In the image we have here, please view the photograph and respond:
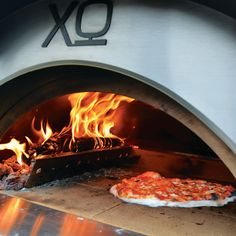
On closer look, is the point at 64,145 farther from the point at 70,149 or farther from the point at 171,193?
the point at 171,193

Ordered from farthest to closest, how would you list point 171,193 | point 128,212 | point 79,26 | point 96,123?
point 96,123, point 171,193, point 128,212, point 79,26

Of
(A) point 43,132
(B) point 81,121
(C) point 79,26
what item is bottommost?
(A) point 43,132

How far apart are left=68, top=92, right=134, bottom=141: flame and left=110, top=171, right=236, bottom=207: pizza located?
541 mm

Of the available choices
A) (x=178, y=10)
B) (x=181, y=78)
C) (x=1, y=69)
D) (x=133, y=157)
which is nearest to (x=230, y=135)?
(x=181, y=78)

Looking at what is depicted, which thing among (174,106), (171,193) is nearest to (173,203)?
(171,193)

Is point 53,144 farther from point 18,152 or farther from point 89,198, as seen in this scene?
point 89,198

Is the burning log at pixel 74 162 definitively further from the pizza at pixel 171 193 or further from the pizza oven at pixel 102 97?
the pizza at pixel 171 193

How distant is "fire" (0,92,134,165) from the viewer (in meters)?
2.00

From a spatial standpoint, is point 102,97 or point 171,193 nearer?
point 171,193

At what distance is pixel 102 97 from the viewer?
2.09 m

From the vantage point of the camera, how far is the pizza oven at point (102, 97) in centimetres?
91

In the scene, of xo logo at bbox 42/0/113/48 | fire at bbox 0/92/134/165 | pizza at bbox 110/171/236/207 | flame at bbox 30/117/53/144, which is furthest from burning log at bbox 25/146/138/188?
xo logo at bbox 42/0/113/48

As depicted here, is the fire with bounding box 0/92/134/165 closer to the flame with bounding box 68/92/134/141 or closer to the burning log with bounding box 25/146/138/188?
the flame with bounding box 68/92/134/141

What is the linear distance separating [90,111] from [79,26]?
1111 millimetres
